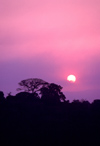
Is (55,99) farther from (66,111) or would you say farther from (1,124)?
(1,124)

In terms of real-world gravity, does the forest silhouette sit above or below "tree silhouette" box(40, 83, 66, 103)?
below

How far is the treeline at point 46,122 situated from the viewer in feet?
140

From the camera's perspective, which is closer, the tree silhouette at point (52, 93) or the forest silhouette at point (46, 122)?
the forest silhouette at point (46, 122)

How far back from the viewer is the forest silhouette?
42.6 metres

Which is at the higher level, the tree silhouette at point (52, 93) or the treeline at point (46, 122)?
the tree silhouette at point (52, 93)

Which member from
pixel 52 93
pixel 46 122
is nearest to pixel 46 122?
pixel 46 122

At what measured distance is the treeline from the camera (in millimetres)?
42625

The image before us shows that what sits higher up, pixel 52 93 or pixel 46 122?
pixel 52 93

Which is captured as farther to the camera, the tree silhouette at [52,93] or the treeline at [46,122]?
the tree silhouette at [52,93]

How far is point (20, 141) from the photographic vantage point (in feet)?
137

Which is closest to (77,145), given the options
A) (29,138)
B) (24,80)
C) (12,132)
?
(29,138)

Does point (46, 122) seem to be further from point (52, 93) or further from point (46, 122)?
point (52, 93)

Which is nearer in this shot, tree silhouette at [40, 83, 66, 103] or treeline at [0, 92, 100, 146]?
treeline at [0, 92, 100, 146]

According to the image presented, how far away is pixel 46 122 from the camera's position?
4747 cm
